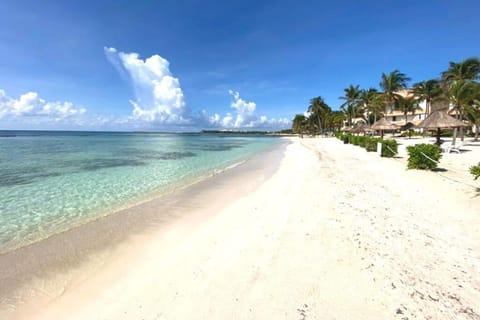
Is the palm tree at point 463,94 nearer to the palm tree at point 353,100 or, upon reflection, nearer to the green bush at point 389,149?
the green bush at point 389,149

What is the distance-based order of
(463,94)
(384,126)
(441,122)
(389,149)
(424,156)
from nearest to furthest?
(424,156), (389,149), (441,122), (463,94), (384,126)

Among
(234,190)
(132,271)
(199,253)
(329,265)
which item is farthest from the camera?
(234,190)

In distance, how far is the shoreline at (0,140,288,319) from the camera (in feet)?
11.6

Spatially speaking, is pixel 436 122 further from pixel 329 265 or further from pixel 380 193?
pixel 329 265

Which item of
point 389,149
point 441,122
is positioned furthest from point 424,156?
point 441,122

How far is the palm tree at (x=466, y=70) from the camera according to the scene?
3052 centimetres

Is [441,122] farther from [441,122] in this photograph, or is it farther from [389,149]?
[389,149]

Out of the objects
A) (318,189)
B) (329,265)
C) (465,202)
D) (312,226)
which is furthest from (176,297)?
(465,202)

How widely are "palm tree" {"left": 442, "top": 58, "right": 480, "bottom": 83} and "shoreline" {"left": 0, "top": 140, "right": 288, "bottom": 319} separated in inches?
1597

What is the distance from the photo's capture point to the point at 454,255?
3.69m

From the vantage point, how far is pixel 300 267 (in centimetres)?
360

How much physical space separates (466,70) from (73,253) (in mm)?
44814

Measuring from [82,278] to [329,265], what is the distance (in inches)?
157

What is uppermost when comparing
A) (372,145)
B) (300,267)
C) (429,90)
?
(429,90)
